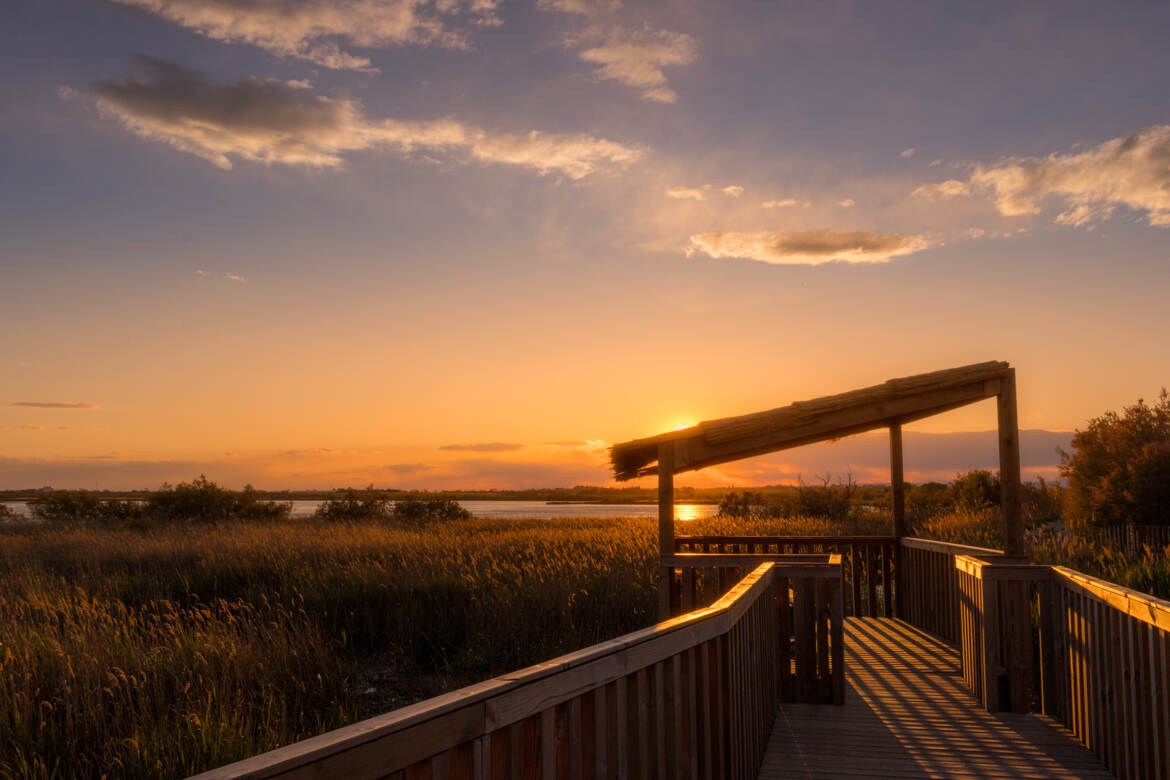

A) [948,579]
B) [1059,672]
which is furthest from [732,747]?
[948,579]

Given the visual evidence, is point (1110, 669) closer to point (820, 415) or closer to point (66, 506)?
point (820, 415)

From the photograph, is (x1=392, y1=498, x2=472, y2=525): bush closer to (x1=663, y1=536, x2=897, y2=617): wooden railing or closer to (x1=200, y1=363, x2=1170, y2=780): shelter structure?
(x1=663, y1=536, x2=897, y2=617): wooden railing

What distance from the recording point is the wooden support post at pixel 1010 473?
744 cm

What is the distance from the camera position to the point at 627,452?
29.2 feet

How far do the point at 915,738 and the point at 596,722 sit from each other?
13.1ft

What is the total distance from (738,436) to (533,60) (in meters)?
4.76

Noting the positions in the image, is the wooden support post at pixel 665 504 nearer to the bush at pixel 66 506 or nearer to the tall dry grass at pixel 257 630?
the tall dry grass at pixel 257 630

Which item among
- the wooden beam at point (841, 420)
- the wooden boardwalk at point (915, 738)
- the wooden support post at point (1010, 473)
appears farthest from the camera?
the wooden beam at point (841, 420)

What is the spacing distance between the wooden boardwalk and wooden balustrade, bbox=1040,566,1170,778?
0.64 feet

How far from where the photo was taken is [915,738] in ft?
17.7

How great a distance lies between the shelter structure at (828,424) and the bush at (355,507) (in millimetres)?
23856

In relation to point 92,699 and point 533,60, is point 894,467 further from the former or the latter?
point 92,699

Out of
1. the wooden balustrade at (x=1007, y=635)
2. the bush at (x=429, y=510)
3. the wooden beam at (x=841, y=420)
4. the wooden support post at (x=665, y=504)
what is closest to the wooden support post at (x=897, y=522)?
the wooden beam at (x=841, y=420)

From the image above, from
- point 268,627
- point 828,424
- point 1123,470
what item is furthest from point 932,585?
point 1123,470
